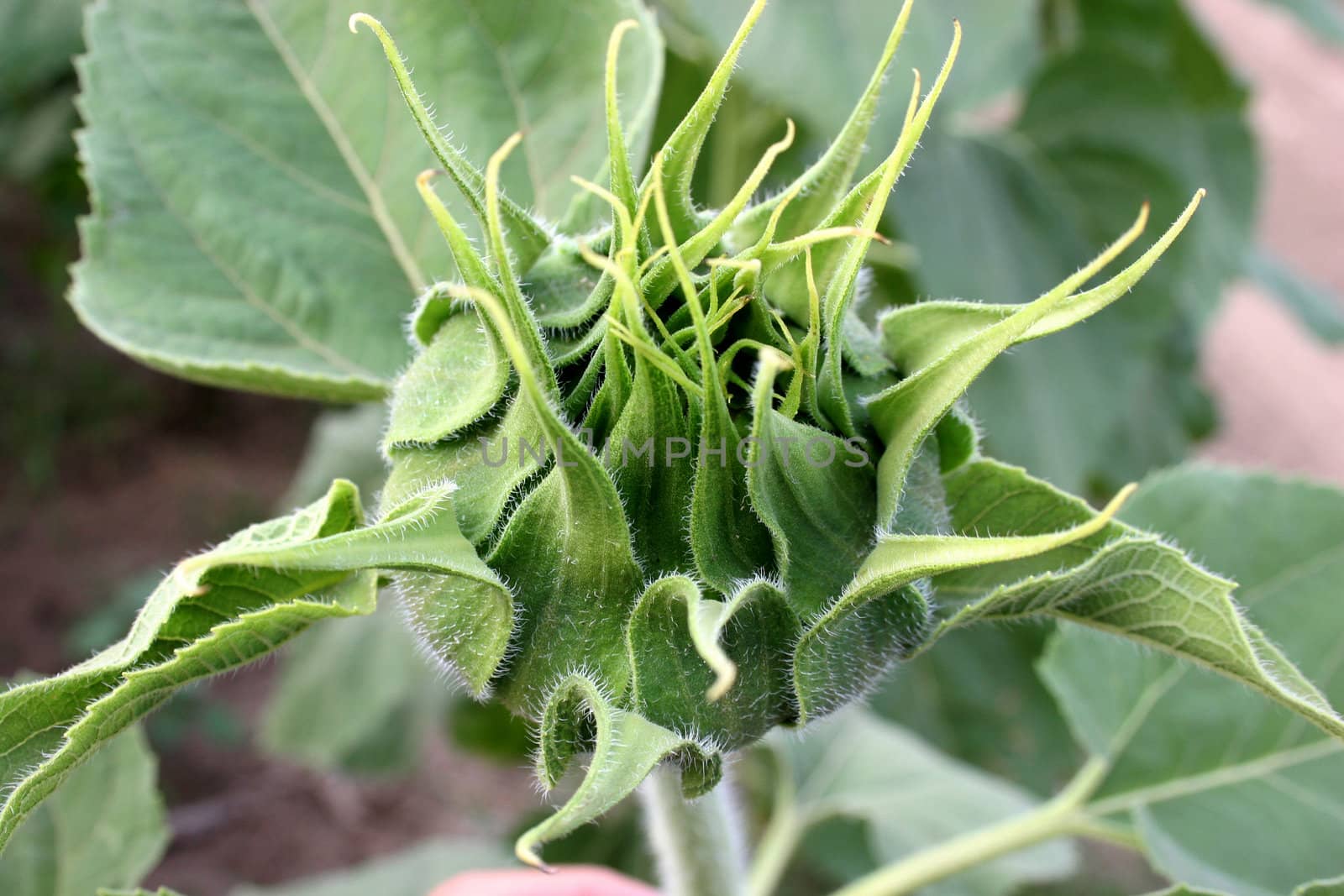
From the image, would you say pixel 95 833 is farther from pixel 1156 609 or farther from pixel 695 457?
pixel 1156 609

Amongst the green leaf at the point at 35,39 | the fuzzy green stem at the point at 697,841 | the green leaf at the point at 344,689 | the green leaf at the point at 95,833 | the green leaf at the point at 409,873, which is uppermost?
the fuzzy green stem at the point at 697,841

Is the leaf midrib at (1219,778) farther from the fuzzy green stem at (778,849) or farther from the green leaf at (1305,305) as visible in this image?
the green leaf at (1305,305)

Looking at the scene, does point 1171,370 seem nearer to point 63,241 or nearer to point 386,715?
point 386,715

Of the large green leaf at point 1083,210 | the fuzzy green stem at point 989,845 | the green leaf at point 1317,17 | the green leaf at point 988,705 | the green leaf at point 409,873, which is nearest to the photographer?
the fuzzy green stem at point 989,845

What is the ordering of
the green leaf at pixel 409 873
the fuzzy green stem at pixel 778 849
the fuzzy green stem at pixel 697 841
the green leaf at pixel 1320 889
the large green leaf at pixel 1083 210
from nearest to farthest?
1. the green leaf at pixel 1320 889
2. the fuzzy green stem at pixel 697 841
3. the fuzzy green stem at pixel 778 849
4. the green leaf at pixel 409 873
5. the large green leaf at pixel 1083 210

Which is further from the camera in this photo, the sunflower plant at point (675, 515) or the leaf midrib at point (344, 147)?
the leaf midrib at point (344, 147)

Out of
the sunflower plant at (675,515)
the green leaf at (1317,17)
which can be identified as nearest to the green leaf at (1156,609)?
the sunflower plant at (675,515)

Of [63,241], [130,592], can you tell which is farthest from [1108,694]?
[63,241]
